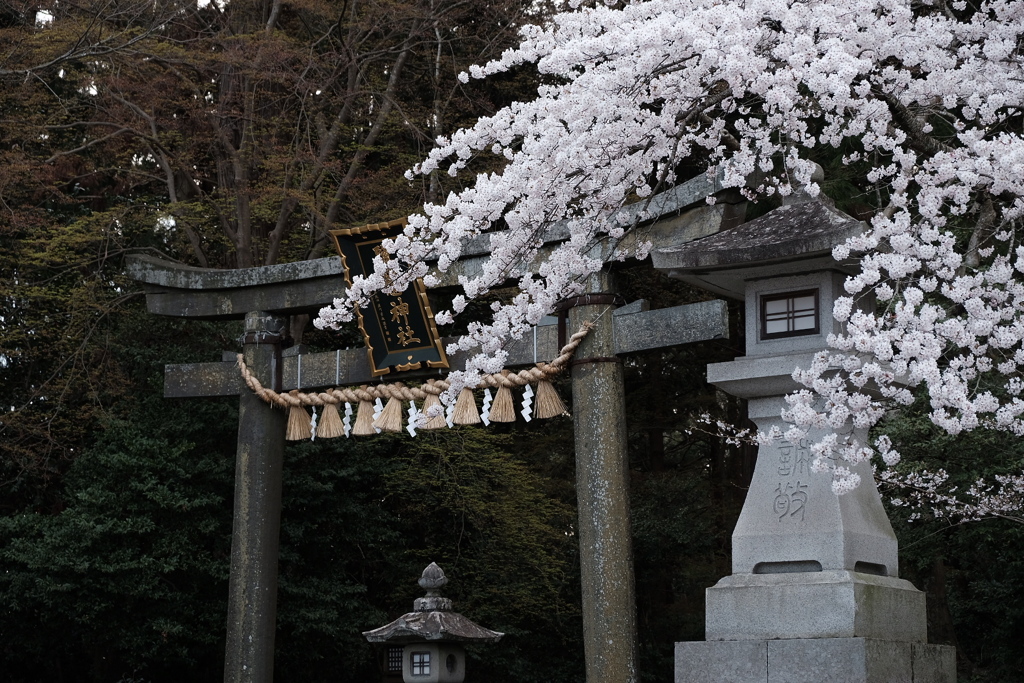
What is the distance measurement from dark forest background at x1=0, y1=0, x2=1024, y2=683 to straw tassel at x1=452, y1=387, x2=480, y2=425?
380 centimetres

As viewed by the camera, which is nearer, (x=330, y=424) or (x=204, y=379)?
(x=330, y=424)

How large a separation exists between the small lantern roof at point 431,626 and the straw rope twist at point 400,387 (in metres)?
1.65

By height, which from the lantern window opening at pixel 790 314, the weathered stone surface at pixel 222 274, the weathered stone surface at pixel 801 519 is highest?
the weathered stone surface at pixel 222 274

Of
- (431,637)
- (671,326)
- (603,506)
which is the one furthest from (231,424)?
(671,326)

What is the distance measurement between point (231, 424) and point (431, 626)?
392cm

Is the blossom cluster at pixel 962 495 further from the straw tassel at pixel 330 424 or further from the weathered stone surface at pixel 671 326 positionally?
the straw tassel at pixel 330 424

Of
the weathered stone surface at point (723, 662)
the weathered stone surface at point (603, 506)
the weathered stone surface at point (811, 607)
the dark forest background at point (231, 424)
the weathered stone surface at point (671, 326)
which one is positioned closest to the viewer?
the weathered stone surface at point (811, 607)

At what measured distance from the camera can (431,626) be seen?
8.52 meters

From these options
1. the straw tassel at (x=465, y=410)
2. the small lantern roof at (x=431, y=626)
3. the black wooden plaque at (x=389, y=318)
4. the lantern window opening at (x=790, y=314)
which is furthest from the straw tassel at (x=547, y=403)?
the small lantern roof at (x=431, y=626)

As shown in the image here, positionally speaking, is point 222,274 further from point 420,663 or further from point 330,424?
point 420,663

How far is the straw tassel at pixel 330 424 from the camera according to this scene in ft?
26.6

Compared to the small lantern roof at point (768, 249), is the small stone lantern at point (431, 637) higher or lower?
lower

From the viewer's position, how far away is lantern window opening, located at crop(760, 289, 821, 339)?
204 inches

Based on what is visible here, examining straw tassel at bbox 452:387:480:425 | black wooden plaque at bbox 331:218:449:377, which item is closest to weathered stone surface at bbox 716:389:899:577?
straw tassel at bbox 452:387:480:425
